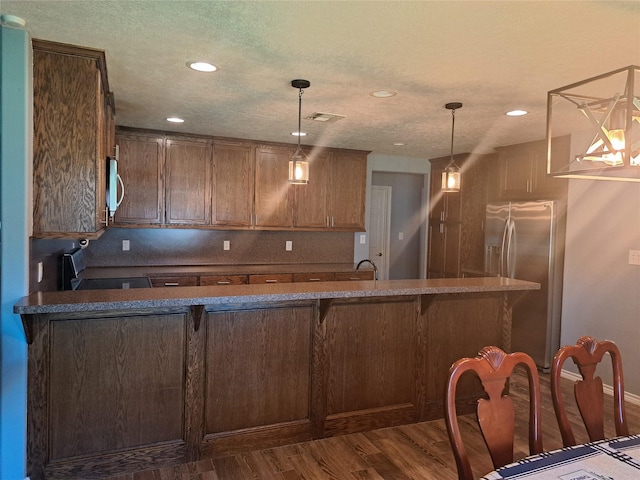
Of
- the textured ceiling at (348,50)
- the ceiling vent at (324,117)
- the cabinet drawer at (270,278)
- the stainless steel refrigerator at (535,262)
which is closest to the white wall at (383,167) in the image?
the cabinet drawer at (270,278)

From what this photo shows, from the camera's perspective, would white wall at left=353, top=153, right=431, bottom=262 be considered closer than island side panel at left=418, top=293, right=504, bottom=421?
No

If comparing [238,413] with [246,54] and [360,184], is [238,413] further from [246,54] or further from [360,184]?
[360,184]

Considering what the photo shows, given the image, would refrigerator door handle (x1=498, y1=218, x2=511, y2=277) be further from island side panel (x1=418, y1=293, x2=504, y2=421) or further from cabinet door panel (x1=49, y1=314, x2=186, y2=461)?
cabinet door panel (x1=49, y1=314, x2=186, y2=461)

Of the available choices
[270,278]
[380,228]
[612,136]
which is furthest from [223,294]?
[380,228]

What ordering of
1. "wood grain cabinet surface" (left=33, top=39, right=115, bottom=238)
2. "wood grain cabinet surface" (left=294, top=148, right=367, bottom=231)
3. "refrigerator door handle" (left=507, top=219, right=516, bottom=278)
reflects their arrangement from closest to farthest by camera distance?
"wood grain cabinet surface" (left=33, top=39, right=115, bottom=238), "refrigerator door handle" (left=507, top=219, right=516, bottom=278), "wood grain cabinet surface" (left=294, top=148, right=367, bottom=231)

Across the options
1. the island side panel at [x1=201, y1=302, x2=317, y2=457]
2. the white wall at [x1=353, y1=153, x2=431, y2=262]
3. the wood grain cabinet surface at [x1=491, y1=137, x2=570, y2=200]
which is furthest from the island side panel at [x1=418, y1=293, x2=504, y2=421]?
the white wall at [x1=353, y1=153, x2=431, y2=262]

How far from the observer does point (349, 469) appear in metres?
2.65

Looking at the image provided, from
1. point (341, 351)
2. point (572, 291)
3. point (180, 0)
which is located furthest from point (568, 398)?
point (180, 0)

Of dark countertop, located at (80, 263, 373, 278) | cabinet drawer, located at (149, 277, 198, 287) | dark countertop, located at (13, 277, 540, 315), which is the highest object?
dark countertop, located at (13, 277, 540, 315)

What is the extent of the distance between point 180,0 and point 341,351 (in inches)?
86.7

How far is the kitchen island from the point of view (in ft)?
7.93

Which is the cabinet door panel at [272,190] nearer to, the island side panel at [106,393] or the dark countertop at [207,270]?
the dark countertop at [207,270]

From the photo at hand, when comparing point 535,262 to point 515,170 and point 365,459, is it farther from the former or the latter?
point 365,459

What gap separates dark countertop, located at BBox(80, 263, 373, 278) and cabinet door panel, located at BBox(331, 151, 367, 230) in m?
0.58
